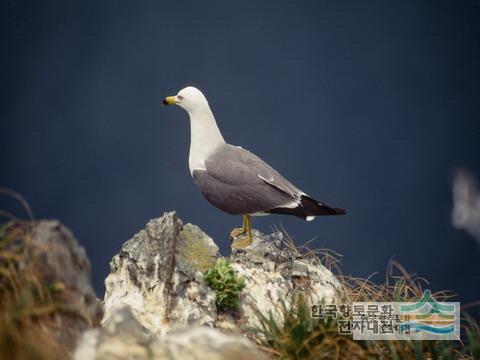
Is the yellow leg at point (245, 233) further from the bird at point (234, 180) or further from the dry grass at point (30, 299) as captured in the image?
the dry grass at point (30, 299)

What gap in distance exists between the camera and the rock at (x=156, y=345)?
2973mm

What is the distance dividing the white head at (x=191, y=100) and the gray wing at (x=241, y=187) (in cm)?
56

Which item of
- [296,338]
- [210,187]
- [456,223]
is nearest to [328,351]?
[296,338]

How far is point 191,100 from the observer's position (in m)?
5.56

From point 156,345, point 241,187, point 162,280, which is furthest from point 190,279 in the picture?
point 156,345

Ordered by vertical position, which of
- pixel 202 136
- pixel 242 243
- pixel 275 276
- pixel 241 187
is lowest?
pixel 275 276

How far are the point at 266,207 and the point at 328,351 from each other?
5.46 feet

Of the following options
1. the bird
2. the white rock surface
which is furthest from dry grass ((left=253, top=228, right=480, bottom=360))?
the bird

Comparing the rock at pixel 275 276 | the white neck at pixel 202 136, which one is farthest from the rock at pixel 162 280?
the white neck at pixel 202 136

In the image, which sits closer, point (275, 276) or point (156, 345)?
point (156, 345)

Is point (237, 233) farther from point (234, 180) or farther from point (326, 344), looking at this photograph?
point (326, 344)

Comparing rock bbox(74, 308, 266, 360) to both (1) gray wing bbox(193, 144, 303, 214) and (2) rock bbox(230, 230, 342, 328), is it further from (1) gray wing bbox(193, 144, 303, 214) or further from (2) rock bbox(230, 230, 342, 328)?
(1) gray wing bbox(193, 144, 303, 214)

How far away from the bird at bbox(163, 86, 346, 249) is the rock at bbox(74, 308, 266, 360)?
85.9 inches

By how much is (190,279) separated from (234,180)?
110 cm
